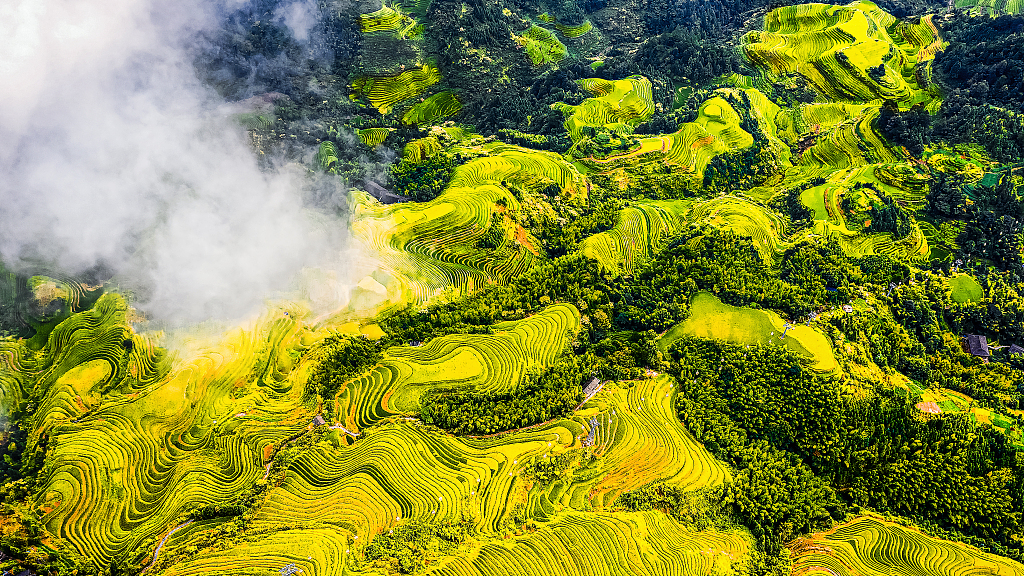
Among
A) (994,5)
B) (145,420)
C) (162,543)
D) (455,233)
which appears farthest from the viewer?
(994,5)

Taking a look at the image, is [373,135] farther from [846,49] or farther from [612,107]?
[846,49]

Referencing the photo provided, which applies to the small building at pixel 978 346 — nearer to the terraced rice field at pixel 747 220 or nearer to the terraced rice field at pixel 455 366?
the terraced rice field at pixel 747 220

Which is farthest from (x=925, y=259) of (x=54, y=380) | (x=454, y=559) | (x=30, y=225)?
(x=30, y=225)

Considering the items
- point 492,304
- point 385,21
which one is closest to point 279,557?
point 492,304

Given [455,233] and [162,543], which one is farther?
[455,233]

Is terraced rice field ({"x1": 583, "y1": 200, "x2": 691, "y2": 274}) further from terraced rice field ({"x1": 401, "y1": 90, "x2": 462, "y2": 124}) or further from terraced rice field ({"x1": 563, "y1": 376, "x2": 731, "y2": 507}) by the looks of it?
terraced rice field ({"x1": 401, "y1": 90, "x2": 462, "y2": 124})

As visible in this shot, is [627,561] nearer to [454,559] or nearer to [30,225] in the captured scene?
[454,559]
